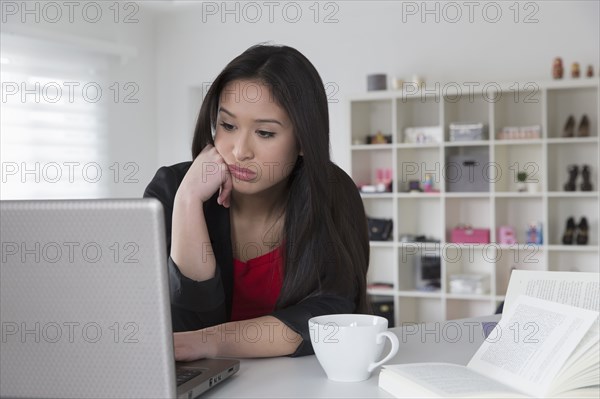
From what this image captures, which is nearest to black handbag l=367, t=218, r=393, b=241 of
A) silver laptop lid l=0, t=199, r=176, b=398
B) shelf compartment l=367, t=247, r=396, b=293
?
shelf compartment l=367, t=247, r=396, b=293

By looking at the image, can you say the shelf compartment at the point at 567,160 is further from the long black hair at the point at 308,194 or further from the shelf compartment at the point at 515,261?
the long black hair at the point at 308,194

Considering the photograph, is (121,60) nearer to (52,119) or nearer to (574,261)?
(52,119)

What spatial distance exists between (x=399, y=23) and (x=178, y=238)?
3.87m

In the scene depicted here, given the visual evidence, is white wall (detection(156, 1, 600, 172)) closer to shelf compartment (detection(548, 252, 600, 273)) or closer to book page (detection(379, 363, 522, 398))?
shelf compartment (detection(548, 252, 600, 273))

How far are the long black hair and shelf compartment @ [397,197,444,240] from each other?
3.26 meters

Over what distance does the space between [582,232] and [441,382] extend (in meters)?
3.69

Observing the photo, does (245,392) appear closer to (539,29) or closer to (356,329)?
(356,329)

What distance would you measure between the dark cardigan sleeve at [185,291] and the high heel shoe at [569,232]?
10.8 feet

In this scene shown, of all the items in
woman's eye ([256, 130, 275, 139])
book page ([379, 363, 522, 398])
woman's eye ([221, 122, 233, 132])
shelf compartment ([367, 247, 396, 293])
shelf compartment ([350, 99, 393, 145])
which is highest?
shelf compartment ([350, 99, 393, 145])

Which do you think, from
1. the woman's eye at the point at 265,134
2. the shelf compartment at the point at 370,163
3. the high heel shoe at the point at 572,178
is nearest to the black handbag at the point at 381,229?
the shelf compartment at the point at 370,163

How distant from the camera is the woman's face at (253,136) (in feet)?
4.85

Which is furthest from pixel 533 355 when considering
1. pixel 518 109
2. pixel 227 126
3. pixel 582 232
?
pixel 518 109

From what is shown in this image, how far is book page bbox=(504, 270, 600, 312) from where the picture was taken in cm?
113

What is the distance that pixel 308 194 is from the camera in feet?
5.20
